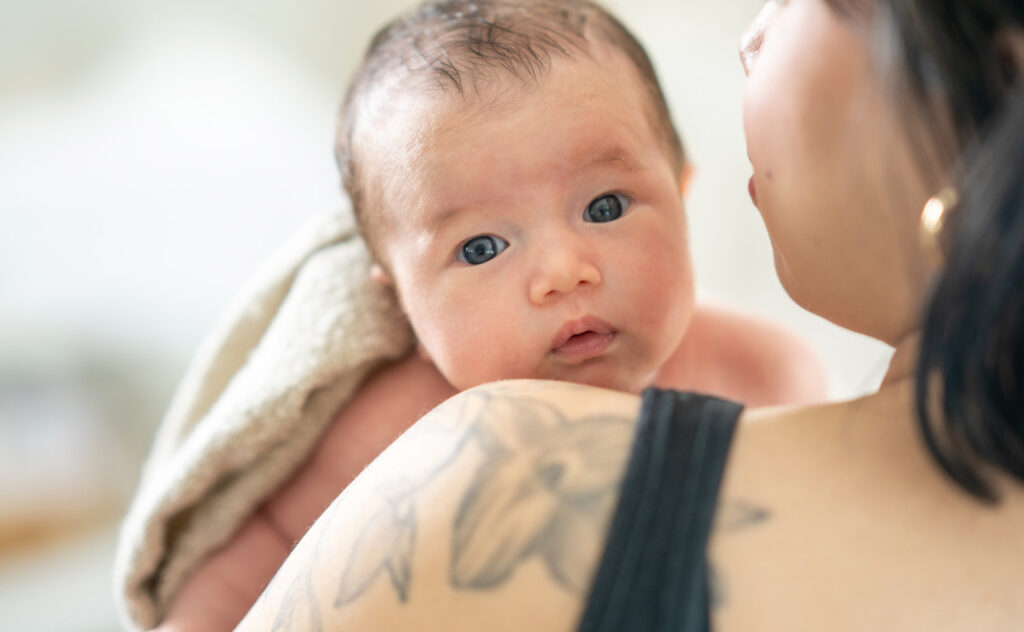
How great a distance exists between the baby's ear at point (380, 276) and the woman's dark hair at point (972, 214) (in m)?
0.64

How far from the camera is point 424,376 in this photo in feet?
3.44

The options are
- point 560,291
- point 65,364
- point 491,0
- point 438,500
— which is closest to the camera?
point 438,500

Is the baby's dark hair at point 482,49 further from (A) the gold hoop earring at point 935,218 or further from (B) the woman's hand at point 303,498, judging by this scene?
(A) the gold hoop earring at point 935,218

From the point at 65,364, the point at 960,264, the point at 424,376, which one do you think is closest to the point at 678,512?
the point at 960,264

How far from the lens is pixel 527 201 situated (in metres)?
0.84

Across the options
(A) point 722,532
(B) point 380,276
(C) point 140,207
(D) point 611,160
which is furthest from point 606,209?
(C) point 140,207

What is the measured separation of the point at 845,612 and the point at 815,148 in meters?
0.30

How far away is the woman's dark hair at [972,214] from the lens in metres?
0.46

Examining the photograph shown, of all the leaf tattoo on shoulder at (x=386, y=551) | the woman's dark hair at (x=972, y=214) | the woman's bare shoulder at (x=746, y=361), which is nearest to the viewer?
the woman's dark hair at (x=972, y=214)

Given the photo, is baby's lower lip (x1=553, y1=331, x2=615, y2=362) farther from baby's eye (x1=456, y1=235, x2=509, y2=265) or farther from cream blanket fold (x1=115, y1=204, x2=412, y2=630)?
cream blanket fold (x1=115, y1=204, x2=412, y2=630)

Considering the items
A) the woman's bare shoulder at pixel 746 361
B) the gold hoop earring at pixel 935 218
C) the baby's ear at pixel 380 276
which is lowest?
the woman's bare shoulder at pixel 746 361

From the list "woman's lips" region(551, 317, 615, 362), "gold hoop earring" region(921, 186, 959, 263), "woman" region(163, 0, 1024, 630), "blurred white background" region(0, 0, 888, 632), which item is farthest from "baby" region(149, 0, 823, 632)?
"blurred white background" region(0, 0, 888, 632)

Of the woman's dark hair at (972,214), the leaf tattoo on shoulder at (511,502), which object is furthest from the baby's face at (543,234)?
the woman's dark hair at (972,214)

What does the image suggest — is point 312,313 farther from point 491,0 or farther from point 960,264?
point 960,264
